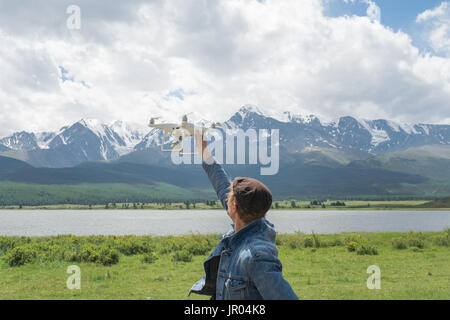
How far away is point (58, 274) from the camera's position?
19109 millimetres

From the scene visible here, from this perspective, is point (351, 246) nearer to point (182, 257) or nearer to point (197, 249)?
point (197, 249)

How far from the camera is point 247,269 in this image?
3.19 meters

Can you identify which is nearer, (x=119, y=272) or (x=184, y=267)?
(x=119, y=272)

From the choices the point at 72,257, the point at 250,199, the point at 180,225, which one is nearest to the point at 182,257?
the point at 72,257

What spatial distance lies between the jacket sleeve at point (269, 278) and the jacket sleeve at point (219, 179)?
1.36 metres

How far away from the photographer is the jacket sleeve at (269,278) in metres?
3.05

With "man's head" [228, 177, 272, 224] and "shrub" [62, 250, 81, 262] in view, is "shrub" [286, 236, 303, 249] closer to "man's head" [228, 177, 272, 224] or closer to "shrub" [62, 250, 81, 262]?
"shrub" [62, 250, 81, 262]

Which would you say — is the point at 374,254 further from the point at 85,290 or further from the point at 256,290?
the point at 256,290

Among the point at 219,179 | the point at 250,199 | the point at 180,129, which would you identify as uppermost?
the point at 180,129

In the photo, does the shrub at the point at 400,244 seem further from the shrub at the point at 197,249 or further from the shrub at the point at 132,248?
the shrub at the point at 132,248

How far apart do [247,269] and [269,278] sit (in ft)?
0.69

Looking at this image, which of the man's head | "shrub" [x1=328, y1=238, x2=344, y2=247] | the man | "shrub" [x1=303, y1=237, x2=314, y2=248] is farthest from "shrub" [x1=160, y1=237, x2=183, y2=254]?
the man's head
